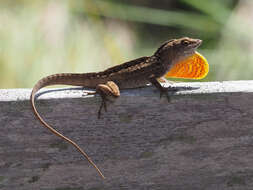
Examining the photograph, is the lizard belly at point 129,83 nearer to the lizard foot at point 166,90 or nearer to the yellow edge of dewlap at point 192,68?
the yellow edge of dewlap at point 192,68

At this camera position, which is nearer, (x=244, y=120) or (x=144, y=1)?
(x=244, y=120)

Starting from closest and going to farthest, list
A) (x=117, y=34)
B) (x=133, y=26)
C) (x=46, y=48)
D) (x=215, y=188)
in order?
(x=215, y=188) → (x=46, y=48) → (x=117, y=34) → (x=133, y=26)

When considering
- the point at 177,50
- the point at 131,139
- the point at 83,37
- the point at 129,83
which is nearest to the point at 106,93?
the point at 131,139

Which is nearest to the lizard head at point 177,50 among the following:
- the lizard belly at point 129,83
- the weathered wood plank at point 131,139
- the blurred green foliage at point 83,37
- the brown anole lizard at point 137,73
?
the brown anole lizard at point 137,73

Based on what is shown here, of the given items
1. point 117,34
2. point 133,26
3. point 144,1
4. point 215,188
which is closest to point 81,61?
point 117,34

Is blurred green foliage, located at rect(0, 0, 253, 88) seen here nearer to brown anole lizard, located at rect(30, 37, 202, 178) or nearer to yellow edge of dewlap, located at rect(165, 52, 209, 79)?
brown anole lizard, located at rect(30, 37, 202, 178)

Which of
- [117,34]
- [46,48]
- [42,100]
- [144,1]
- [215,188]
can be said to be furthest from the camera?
[144,1]

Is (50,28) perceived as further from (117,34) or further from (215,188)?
(215,188)

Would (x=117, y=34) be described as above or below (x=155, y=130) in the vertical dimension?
below
